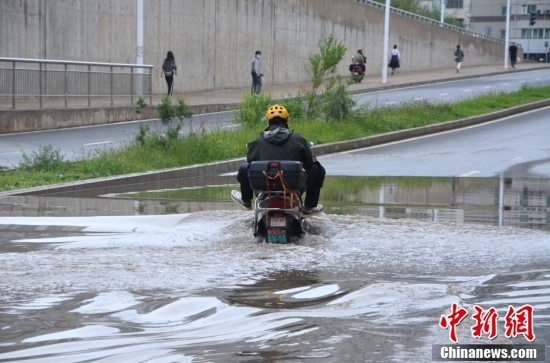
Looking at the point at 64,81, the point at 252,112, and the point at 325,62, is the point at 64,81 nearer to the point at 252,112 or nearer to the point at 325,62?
the point at 252,112

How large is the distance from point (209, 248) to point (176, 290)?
2.29 meters

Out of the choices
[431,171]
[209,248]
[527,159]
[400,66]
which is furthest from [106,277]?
[400,66]

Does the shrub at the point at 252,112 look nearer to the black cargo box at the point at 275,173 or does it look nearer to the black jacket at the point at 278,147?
the black jacket at the point at 278,147

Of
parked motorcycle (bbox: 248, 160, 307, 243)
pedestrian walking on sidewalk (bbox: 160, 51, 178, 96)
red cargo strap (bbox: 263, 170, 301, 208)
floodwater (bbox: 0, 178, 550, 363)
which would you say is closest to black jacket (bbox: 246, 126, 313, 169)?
parked motorcycle (bbox: 248, 160, 307, 243)

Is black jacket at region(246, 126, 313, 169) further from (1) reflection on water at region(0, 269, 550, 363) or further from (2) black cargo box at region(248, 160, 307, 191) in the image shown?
(1) reflection on water at region(0, 269, 550, 363)

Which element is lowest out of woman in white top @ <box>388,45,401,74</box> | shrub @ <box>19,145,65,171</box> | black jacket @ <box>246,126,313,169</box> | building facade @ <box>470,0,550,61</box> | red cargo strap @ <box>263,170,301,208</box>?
shrub @ <box>19,145,65,171</box>

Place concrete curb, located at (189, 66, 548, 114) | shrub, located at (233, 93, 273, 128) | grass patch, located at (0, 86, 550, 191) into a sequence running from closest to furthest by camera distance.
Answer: grass patch, located at (0, 86, 550, 191), shrub, located at (233, 93, 273, 128), concrete curb, located at (189, 66, 548, 114)

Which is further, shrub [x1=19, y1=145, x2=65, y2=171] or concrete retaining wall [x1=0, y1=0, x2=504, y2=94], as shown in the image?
concrete retaining wall [x1=0, y1=0, x2=504, y2=94]

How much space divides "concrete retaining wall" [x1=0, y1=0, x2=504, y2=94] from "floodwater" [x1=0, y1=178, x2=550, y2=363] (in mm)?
23051

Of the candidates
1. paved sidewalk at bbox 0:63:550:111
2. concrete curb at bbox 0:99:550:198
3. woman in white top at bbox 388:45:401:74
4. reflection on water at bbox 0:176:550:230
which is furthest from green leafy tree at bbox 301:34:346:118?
woman in white top at bbox 388:45:401:74

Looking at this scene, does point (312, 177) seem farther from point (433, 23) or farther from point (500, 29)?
point (500, 29)

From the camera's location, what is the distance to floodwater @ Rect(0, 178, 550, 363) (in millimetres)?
6727

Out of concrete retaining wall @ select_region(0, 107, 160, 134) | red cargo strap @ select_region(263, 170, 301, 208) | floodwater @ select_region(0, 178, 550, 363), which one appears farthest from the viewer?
concrete retaining wall @ select_region(0, 107, 160, 134)

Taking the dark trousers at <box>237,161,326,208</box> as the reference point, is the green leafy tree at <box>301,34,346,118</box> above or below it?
above
